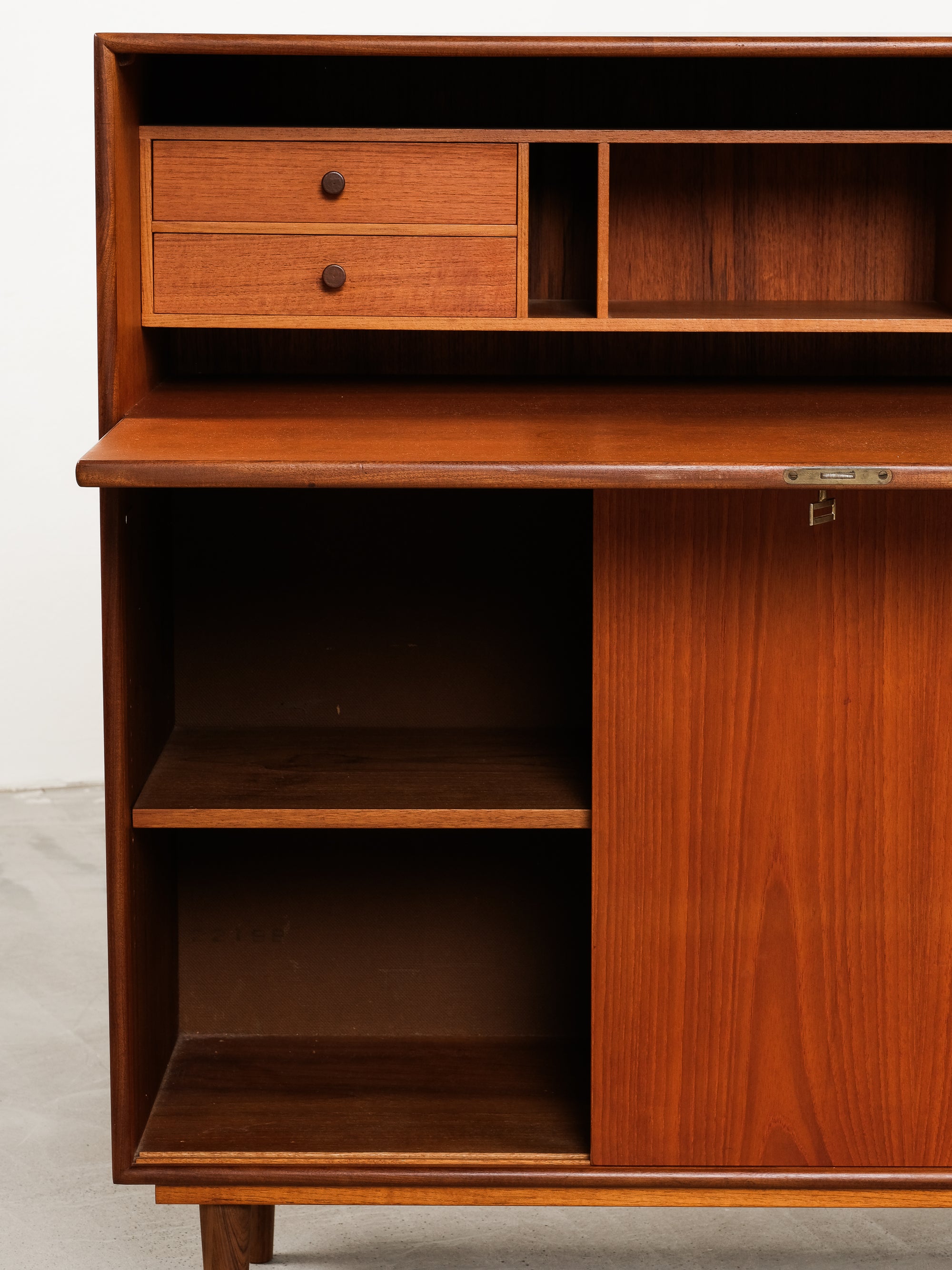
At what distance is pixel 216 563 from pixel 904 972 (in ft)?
3.48

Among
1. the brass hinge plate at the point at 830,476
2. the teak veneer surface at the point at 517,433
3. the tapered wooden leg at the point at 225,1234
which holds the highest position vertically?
the teak veneer surface at the point at 517,433

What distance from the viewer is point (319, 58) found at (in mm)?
1936

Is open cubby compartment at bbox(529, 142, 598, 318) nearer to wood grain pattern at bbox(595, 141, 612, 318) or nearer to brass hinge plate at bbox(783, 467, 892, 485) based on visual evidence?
wood grain pattern at bbox(595, 141, 612, 318)

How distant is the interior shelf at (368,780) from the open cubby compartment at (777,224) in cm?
63

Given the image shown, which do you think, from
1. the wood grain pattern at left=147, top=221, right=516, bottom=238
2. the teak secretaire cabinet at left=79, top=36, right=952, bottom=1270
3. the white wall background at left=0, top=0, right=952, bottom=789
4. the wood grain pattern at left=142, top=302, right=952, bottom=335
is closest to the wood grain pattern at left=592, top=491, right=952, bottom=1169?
the teak secretaire cabinet at left=79, top=36, right=952, bottom=1270

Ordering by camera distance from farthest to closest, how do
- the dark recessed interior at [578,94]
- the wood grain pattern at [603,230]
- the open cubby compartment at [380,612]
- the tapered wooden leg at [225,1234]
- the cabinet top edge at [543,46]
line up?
1. the open cubby compartment at [380,612]
2. the dark recessed interior at [578,94]
3. the tapered wooden leg at [225,1234]
4. the wood grain pattern at [603,230]
5. the cabinet top edge at [543,46]

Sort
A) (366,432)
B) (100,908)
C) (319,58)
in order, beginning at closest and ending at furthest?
(366,432)
(319,58)
(100,908)

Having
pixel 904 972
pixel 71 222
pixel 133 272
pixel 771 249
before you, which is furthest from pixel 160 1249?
pixel 71 222

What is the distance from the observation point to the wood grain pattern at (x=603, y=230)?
1.70 metres

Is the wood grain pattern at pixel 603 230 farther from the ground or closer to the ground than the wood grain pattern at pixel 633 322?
Answer: farther from the ground

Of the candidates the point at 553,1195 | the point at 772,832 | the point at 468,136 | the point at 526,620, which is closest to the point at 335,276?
the point at 468,136

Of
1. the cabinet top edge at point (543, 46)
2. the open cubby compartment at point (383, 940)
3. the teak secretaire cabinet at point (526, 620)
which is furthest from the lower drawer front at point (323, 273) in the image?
the open cubby compartment at point (383, 940)

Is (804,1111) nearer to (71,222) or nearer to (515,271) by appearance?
(515,271)

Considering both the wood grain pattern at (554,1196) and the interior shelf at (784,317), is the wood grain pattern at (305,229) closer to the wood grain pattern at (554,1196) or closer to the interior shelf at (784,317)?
the interior shelf at (784,317)
